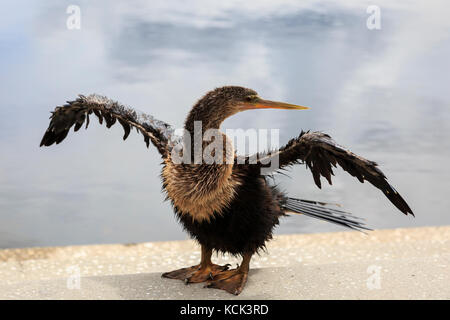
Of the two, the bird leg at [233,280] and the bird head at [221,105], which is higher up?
the bird head at [221,105]

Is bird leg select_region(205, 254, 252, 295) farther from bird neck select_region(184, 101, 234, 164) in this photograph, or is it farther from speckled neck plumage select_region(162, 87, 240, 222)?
bird neck select_region(184, 101, 234, 164)

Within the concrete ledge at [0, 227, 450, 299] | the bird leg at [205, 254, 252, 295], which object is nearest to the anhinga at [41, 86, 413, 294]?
the bird leg at [205, 254, 252, 295]

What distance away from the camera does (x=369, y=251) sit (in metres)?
4.39

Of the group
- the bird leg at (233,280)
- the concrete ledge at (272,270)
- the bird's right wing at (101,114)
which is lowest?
the concrete ledge at (272,270)

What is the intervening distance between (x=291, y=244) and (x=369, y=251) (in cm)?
63

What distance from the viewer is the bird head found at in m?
2.57

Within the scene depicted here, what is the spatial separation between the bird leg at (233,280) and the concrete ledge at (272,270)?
1.5 inches

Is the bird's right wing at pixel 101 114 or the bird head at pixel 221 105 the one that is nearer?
the bird head at pixel 221 105

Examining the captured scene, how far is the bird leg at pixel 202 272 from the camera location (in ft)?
9.50

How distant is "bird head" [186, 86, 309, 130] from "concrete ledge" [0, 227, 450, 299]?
0.87 meters

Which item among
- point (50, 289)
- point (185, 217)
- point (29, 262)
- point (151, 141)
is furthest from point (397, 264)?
point (29, 262)

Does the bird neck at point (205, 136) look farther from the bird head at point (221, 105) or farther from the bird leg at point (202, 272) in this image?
the bird leg at point (202, 272)

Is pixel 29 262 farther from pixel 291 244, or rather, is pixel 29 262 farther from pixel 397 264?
pixel 397 264

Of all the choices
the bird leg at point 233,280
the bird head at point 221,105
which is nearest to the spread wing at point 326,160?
the bird head at point 221,105
